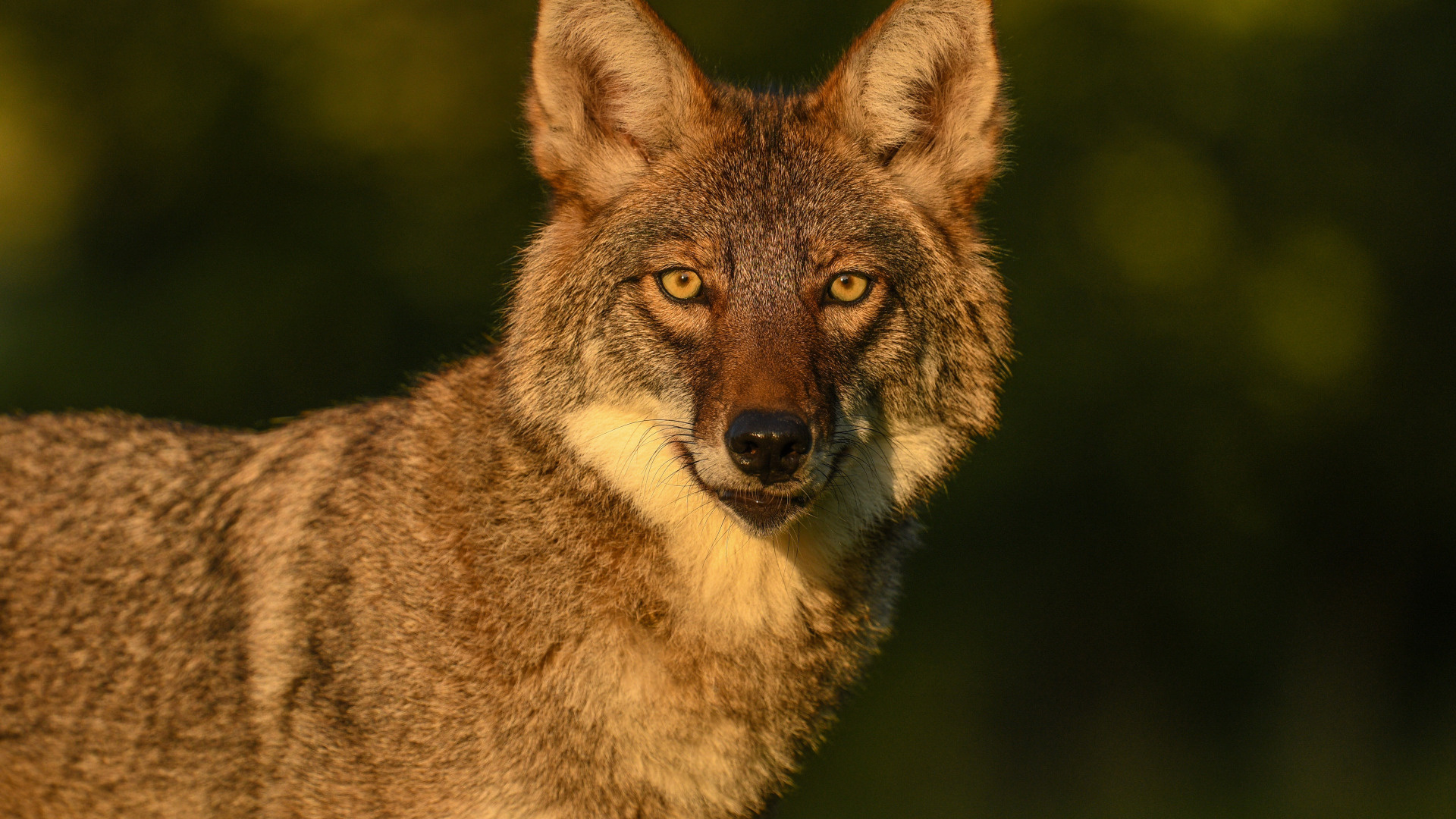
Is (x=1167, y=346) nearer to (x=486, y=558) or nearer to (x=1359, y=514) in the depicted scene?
(x=1359, y=514)

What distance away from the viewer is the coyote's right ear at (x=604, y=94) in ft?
13.9

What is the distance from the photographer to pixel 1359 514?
1243 centimetres

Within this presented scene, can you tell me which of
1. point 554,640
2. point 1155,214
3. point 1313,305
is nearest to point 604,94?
point 554,640

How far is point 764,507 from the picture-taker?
3.84 meters

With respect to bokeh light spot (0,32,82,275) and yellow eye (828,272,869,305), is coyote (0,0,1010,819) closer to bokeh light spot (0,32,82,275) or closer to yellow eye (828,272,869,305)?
yellow eye (828,272,869,305)

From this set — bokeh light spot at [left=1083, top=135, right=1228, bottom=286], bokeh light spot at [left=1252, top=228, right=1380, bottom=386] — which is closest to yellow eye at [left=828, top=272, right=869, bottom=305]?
bokeh light spot at [left=1083, top=135, right=1228, bottom=286]

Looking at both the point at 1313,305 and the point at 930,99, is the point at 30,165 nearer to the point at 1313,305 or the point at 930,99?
the point at 930,99

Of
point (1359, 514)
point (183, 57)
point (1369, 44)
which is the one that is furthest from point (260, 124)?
point (1359, 514)

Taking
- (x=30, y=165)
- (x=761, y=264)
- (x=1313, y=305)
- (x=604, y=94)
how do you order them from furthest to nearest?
(x=30, y=165) < (x=1313, y=305) < (x=604, y=94) < (x=761, y=264)

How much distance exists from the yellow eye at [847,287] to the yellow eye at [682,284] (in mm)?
414

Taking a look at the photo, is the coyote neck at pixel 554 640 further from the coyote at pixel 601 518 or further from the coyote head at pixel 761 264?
the coyote head at pixel 761 264

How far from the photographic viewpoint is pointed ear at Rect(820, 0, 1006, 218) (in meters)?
4.39

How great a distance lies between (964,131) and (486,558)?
2.14 m

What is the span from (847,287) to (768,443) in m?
0.78
